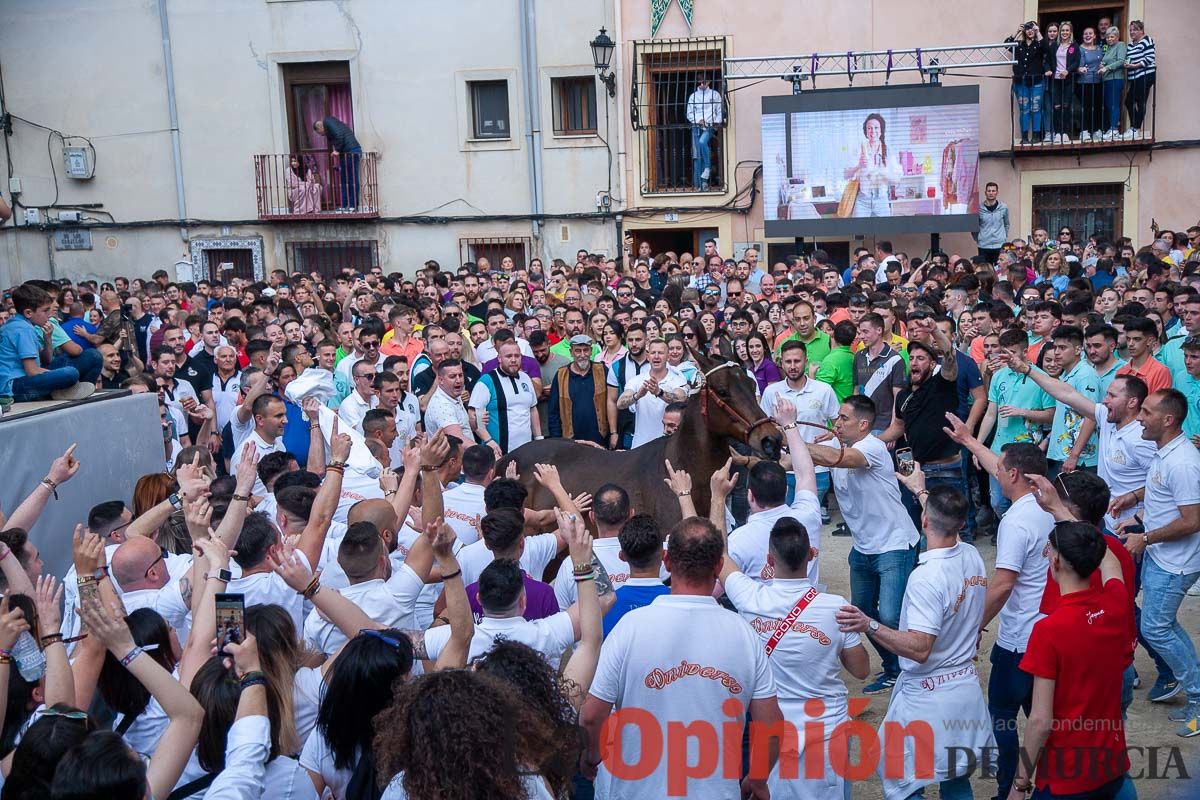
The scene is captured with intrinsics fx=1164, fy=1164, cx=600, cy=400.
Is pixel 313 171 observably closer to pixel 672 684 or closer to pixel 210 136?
pixel 210 136

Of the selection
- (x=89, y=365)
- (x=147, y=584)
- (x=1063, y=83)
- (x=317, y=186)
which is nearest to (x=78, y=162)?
(x=317, y=186)

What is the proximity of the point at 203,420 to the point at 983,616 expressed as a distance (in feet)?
25.4

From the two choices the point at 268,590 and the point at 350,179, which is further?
the point at 350,179

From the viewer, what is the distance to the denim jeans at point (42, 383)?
869cm

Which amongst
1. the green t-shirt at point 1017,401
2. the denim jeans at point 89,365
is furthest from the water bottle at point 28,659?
the green t-shirt at point 1017,401

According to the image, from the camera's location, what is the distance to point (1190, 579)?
6512 millimetres

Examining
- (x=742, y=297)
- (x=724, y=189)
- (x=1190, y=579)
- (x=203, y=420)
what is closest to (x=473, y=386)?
(x=203, y=420)

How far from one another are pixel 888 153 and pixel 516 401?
1188cm

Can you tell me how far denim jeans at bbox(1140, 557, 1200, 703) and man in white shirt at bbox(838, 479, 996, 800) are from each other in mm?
2041

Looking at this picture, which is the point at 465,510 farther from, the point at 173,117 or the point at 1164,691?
the point at 173,117

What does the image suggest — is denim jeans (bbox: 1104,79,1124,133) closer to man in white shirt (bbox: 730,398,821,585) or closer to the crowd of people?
the crowd of people

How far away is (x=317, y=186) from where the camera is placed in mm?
22188

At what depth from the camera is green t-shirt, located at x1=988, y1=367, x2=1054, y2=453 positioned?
9.12m

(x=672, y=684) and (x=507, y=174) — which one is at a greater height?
(x=507, y=174)
